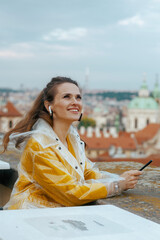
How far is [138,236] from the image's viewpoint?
154cm

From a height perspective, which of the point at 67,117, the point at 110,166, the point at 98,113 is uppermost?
the point at 67,117

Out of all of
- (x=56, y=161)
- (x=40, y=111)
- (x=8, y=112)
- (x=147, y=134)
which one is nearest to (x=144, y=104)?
(x=147, y=134)

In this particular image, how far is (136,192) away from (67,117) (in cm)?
57

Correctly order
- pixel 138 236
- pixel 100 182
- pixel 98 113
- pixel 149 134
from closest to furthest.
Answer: pixel 138 236 → pixel 100 182 → pixel 149 134 → pixel 98 113

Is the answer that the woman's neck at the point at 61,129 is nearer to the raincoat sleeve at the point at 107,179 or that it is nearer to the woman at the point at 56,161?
the woman at the point at 56,161

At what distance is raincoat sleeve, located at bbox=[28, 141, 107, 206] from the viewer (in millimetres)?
2277

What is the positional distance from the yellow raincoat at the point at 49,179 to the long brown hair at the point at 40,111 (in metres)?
0.05

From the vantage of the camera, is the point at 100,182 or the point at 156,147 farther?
the point at 156,147

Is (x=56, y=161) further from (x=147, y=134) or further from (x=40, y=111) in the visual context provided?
(x=147, y=134)

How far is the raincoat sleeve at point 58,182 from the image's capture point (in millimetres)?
2277

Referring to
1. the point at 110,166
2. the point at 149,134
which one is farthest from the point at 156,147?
the point at 110,166

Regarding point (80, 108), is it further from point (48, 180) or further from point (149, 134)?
point (149, 134)

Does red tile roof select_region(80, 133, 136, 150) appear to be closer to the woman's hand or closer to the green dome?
the green dome

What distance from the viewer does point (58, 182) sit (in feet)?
7.47
